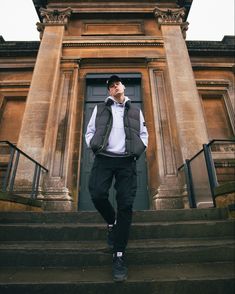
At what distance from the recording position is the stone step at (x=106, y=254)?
262cm

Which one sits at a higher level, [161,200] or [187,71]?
[187,71]

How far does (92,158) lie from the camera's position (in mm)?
7246

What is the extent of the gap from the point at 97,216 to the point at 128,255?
1.13 meters

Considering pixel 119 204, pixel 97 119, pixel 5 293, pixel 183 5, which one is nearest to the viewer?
pixel 5 293

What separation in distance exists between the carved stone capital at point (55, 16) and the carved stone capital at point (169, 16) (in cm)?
393

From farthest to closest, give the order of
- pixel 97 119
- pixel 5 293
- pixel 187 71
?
pixel 187 71, pixel 97 119, pixel 5 293

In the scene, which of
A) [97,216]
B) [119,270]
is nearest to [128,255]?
[119,270]

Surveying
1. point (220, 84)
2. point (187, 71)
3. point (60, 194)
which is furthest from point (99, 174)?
point (220, 84)

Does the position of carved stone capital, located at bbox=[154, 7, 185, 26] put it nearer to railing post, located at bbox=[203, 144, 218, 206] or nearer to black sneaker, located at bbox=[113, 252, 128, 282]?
railing post, located at bbox=[203, 144, 218, 206]

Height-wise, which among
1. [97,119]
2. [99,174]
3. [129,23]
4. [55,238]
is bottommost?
[55,238]

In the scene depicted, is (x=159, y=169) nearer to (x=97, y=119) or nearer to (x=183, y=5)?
(x=97, y=119)

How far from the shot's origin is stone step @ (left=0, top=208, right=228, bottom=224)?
355 cm

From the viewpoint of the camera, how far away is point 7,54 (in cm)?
986

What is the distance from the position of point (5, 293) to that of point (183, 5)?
12.8 metres
